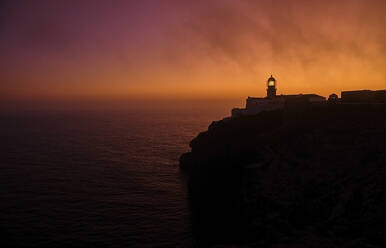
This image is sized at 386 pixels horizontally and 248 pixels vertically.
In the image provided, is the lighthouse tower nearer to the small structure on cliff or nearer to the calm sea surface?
the small structure on cliff

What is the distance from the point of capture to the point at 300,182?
26.4 meters

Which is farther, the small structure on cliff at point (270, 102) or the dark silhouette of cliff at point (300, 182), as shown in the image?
the small structure on cliff at point (270, 102)

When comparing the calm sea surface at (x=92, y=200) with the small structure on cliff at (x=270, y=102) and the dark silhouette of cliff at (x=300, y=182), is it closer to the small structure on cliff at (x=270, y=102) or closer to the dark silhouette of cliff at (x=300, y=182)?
the dark silhouette of cliff at (x=300, y=182)

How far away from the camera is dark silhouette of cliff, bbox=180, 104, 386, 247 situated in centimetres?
1902

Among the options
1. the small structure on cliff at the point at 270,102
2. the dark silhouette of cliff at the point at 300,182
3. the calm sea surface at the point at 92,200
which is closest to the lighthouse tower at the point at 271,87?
the small structure on cliff at the point at 270,102

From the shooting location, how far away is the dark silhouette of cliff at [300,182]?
1902cm

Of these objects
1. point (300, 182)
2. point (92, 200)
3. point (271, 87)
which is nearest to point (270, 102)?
point (271, 87)

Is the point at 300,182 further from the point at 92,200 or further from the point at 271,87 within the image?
the point at 271,87

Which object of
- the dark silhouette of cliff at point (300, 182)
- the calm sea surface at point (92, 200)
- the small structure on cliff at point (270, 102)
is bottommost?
the calm sea surface at point (92, 200)

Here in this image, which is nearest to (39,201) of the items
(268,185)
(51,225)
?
(51,225)

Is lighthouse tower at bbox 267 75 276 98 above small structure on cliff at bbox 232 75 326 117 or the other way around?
above

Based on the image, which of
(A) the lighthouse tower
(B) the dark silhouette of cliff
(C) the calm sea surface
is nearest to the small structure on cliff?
(A) the lighthouse tower

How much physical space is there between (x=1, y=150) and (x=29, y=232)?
1843 inches

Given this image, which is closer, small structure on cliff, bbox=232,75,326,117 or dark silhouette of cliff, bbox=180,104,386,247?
dark silhouette of cliff, bbox=180,104,386,247
